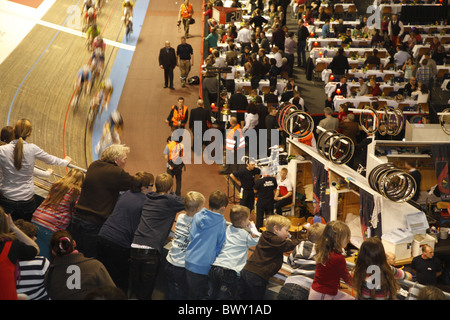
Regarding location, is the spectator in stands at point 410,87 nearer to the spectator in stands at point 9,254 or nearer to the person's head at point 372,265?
the person's head at point 372,265

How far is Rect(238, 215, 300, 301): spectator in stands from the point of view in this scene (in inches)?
204

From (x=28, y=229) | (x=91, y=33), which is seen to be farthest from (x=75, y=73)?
(x=28, y=229)

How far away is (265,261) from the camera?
524cm

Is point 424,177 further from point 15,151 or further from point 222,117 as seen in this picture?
point 15,151

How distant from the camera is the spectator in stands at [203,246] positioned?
5.36 m

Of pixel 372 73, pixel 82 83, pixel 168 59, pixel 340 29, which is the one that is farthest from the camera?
pixel 340 29

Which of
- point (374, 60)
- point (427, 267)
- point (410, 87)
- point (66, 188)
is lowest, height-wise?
point (427, 267)

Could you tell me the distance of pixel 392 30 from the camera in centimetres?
2052

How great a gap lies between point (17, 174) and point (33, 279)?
1.94 metres

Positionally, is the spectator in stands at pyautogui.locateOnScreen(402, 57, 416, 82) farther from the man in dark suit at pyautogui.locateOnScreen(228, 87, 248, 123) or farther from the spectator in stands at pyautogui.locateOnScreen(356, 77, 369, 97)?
the man in dark suit at pyautogui.locateOnScreen(228, 87, 248, 123)

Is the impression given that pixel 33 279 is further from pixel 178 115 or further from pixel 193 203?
pixel 178 115

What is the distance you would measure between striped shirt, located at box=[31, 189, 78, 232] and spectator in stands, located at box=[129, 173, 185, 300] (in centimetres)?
94

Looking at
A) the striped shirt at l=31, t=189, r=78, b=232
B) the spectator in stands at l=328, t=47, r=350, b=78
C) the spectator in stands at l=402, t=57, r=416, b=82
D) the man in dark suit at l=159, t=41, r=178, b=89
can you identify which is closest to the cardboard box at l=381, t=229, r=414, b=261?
the striped shirt at l=31, t=189, r=78, b=232

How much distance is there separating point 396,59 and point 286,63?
3.39 meters
